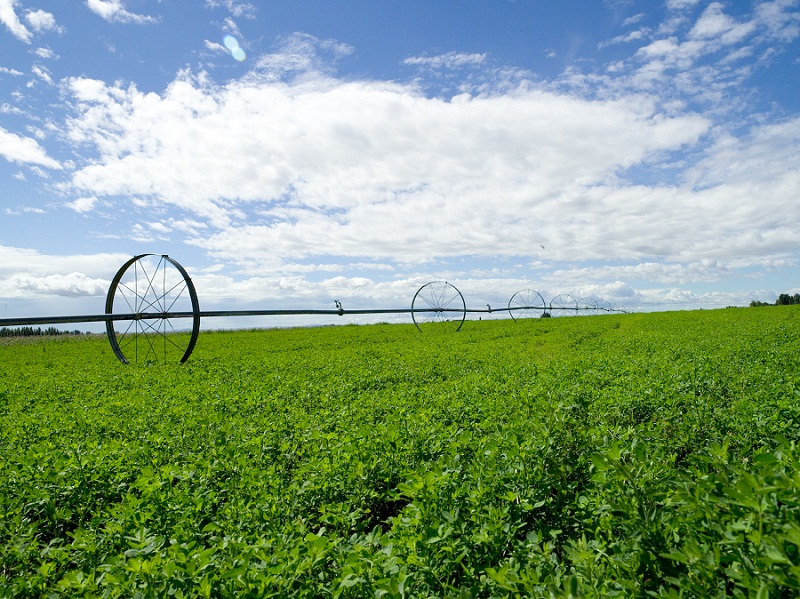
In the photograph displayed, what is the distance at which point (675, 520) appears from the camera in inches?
110

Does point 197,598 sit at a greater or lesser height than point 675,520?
lesser

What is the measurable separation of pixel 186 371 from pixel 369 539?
11492 mm

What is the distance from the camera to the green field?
100 inches

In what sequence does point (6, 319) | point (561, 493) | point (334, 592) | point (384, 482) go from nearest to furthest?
point (334, 592) < point (561, 493) < point (384, 482) < point (6, 319)

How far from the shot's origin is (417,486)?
3.48m

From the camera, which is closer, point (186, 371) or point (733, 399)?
point (733, 399)

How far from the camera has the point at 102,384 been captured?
37.2 ft

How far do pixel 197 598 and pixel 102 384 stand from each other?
10432 mm

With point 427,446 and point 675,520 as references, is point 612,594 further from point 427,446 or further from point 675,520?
point 427,446

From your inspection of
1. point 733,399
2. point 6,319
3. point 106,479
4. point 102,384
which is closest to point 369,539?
point 106,479

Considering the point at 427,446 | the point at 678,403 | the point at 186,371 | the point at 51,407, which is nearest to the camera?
the point at 427,446

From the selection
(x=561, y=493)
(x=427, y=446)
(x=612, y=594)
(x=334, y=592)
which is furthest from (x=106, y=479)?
(x=612, y=594)

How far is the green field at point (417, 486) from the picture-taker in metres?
2.55

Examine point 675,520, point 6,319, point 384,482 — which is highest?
point 6,319
